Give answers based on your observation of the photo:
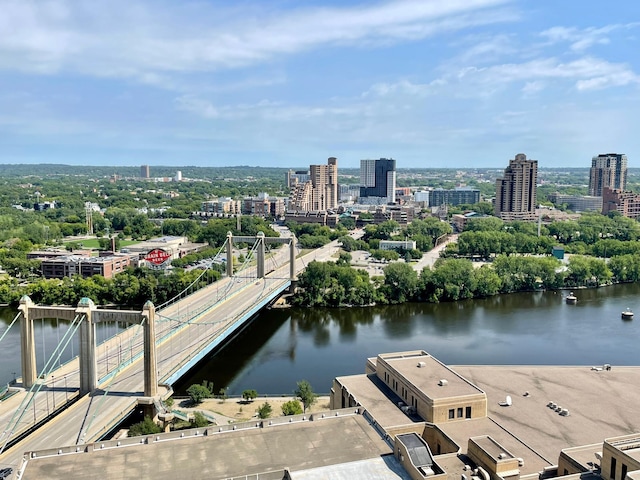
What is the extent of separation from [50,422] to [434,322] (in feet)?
96.0

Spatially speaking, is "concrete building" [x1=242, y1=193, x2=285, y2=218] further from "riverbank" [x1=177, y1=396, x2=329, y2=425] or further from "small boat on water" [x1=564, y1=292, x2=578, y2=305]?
"riverbank" [x1=177, y1=396, x2=329, y2=425]

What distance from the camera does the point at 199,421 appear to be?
914 inches

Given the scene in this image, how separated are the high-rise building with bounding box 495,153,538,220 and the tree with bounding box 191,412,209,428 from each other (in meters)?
89.3

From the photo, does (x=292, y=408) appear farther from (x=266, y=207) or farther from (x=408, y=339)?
(x=266, y=207)

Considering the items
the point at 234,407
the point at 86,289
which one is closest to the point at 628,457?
the point at 234,407

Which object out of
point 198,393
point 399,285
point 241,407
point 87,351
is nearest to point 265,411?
point 241,407

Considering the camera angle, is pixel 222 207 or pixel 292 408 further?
pixel 222 207

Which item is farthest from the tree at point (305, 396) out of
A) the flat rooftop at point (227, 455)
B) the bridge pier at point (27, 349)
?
the bridge pier at point (27, 349)

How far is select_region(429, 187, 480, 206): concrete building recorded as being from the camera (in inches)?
Answer: 5595

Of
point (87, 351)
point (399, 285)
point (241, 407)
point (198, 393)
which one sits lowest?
point (241, 407)

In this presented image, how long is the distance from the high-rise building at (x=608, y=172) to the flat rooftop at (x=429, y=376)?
129 m

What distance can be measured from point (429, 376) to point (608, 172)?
433 feet

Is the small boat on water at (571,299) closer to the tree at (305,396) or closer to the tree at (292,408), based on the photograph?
the tree at (305,396)

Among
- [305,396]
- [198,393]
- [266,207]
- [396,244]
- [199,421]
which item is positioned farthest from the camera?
[266,207]
